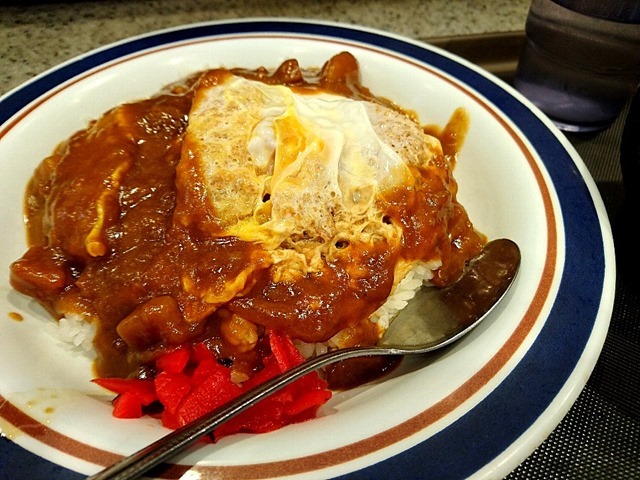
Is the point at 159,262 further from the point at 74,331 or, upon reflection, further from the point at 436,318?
the point at 436,318

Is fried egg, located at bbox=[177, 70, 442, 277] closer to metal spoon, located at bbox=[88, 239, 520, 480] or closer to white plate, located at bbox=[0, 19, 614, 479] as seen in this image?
metal spoon, located at bbox=[88, 239, 520, 480]

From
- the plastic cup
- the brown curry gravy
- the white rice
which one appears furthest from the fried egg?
the plastic cup

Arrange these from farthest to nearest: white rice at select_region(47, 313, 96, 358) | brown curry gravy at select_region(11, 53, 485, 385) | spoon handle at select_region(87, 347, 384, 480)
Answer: white rice at select_region(47, 313, 96, 358) → brown curry gravy at select_region(11, 53, 485, 385) → spoon handle at select_region(87, 347, 384, 480)

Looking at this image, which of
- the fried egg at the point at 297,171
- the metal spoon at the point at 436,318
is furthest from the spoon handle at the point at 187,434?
the fried egg at the point at 297,171

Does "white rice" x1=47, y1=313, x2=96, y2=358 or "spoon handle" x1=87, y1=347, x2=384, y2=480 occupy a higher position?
"spoon handle" x1=87, y1=347, x2=384, y2=480

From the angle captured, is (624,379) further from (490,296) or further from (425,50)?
(425,50)

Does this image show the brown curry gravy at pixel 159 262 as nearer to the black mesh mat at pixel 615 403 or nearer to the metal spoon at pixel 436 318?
the metal spoon at pixel 436 318

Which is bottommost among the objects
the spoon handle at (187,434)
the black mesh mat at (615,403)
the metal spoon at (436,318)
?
the black mesh mat at (615,403)
